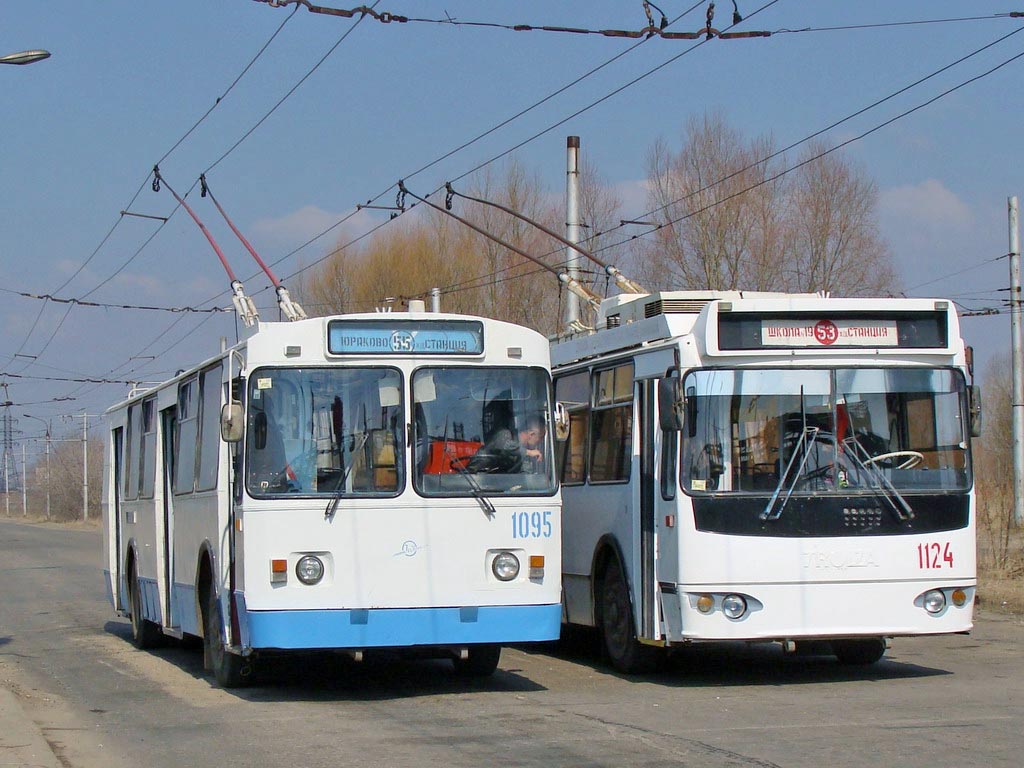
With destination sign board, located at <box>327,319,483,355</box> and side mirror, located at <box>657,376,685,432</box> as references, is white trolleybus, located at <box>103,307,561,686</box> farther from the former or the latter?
side mirror, located at <box>657,376,685,432</box>

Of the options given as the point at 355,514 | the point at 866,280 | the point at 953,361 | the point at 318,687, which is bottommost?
the point at 318,687

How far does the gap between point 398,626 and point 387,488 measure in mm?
1007

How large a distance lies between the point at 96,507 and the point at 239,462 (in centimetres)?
9404

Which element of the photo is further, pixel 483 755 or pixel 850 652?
pixel 850 652

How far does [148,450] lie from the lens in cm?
1597

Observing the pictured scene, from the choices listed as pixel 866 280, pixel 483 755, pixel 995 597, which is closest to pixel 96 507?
pixel 866 280

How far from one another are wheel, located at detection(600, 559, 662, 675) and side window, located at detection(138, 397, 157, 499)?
500 centimetres

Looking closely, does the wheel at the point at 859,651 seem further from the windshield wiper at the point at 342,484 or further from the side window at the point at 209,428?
the side window at the point at 209,428

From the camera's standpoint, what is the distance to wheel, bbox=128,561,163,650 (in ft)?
53.7

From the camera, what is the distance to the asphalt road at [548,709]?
866 cm

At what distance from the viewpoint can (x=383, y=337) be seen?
11430 mm

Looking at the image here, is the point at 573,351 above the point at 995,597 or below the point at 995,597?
above

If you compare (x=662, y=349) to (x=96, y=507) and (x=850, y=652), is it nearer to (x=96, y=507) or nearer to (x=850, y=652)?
(x=850, y=652)

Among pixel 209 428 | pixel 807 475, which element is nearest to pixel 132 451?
pixel 209 428
